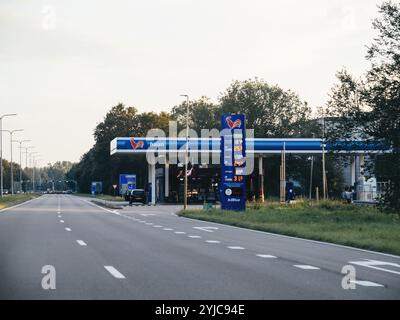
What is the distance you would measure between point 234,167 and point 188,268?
31.3m

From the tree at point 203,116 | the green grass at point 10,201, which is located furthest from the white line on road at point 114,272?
the tree at point 203,116

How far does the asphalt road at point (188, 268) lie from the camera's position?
10766mm

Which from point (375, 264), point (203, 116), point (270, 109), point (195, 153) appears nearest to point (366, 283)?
point (375, 264)

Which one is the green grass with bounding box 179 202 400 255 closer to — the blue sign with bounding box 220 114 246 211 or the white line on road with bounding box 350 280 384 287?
the blue sign with bounding box 220 114 246 211

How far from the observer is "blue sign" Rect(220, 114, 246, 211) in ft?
148

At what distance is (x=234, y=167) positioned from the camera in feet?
148

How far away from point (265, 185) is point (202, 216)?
2234 inches

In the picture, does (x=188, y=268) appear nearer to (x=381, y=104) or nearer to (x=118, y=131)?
(x=381, y=104)

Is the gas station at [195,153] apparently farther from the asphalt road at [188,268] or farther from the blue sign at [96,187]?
the blue sign at [96,187]

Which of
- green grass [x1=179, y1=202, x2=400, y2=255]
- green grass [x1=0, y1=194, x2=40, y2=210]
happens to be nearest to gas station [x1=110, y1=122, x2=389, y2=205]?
green grass [x1=0, y1=194, x2=40, y2=210]

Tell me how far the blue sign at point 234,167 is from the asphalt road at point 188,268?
72.3 feet

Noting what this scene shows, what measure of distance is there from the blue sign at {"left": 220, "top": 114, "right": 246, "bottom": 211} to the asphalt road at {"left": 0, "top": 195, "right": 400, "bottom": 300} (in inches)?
867

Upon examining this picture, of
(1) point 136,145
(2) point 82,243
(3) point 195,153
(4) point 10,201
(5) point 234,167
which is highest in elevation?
(1) point 136,145
